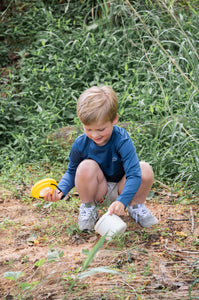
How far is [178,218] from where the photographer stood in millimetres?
2834

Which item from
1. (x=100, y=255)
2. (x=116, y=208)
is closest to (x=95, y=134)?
(x=116, y=208)

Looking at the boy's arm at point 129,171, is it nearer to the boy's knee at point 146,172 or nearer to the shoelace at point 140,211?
the boy's knee at point 146,172

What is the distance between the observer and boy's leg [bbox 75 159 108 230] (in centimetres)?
252

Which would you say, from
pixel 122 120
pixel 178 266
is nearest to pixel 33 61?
pixel 122 120

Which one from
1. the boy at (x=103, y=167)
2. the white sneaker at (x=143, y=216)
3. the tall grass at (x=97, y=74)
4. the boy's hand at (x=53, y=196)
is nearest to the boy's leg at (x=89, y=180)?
the boy at (x=103, y=167)

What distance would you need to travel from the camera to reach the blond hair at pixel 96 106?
2330mm

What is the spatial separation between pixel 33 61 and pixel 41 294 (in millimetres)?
3756

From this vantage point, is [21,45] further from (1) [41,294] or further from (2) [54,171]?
(1) [41,294]

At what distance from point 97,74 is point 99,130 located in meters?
2.58

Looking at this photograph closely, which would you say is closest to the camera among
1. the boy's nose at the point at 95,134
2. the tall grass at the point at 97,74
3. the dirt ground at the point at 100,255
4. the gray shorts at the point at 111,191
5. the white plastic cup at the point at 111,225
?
the dirt ground at the point at 100,255

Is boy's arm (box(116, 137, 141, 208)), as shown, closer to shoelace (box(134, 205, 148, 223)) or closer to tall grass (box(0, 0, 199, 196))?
shoelace (box(134, 205, 148, 223))

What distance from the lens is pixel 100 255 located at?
2188 millimetres

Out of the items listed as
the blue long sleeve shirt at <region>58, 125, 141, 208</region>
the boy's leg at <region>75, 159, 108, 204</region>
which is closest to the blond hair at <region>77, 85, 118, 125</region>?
the blue long sleeve shirt at <region>58, 125, 141, 208</region>

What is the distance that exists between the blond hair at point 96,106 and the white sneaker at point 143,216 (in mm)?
609
